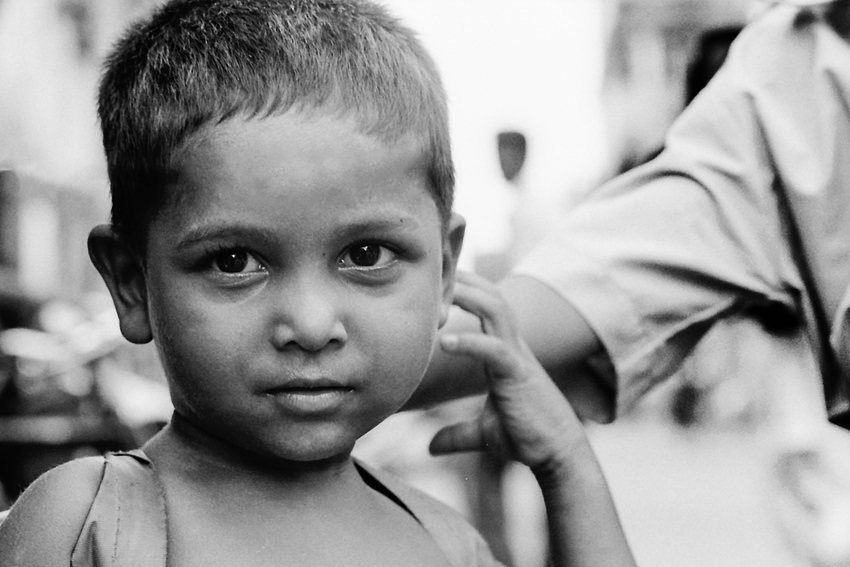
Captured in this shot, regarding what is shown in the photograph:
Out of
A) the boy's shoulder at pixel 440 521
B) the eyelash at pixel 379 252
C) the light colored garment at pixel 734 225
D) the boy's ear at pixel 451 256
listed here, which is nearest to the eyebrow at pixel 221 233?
the eyelash at pixel 379 252

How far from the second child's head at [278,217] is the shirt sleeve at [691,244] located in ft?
2.26

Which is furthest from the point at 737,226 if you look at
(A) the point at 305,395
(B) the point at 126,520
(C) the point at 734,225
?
(B) the point at 126,520

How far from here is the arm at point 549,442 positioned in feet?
5.86

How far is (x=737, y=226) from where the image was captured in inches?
84.5

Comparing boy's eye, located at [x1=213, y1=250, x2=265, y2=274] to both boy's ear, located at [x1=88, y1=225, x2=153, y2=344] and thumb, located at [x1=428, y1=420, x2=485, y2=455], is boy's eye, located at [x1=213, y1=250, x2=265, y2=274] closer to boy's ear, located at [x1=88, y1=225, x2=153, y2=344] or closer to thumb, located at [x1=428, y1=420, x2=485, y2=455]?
boy's ear, located at [x1=88, y1=225, x2=153, y2=344]

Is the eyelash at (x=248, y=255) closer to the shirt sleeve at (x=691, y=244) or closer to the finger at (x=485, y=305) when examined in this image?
the finger at (x=485, y=305)

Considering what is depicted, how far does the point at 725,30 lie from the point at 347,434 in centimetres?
344

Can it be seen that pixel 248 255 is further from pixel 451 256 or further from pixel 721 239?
pixel 721 239

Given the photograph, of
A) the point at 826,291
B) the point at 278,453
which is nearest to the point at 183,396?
the point at 278,453

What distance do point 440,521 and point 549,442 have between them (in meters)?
0.23

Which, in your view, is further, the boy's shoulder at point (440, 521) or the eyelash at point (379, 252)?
the boy's shoulder at point (440, 521)

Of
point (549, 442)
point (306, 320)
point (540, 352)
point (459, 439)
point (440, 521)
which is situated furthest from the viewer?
point (540, 352)

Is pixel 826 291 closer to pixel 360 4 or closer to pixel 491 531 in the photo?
pixel 360 4

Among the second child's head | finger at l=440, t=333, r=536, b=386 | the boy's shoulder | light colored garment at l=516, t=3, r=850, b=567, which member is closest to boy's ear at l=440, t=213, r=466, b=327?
finger at l=440, t=333, r=536, b=386
